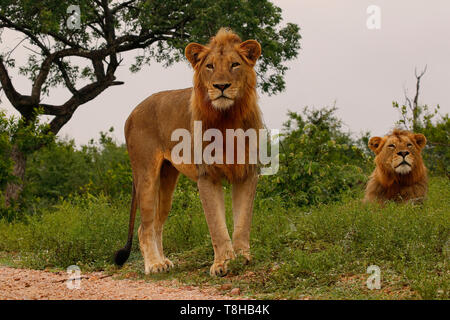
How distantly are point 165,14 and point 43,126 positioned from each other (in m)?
7.40

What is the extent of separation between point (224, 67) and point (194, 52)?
1.42 feet

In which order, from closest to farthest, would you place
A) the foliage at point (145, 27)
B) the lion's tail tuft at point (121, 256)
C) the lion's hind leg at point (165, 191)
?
the lion's tail tuft at point (121, 256)
the lion's hind leg at point (165, 191)
the foliage at point (145, 27)

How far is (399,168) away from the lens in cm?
729

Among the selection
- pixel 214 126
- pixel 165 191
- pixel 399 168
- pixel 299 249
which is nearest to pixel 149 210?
pixel 165 191

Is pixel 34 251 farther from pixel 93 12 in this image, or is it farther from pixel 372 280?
pixel 93 12

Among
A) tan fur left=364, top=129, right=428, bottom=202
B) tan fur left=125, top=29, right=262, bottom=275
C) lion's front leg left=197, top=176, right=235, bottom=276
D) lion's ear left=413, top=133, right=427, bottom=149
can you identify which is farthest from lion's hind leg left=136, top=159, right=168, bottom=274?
lion's ear left=413, top=133, right=427, bottom=149

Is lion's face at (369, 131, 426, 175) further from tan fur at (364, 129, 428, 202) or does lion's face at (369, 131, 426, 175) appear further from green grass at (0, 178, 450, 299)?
green grass at (0, 178, 450, 299)

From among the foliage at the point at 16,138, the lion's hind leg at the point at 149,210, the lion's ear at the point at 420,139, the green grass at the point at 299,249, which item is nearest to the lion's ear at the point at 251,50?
the lion's hind leg at the point at 149,210

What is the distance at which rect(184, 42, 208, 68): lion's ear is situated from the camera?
521cm

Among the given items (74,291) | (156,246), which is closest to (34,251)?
(156,246)

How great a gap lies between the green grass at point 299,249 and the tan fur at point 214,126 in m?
0.26

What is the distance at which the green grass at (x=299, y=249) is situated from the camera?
14.8 ft

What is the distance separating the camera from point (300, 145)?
945 centimetres

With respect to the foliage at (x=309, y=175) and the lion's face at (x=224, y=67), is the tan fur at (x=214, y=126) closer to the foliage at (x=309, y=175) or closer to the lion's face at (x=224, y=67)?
the lion's face at (x=224, y=67)
